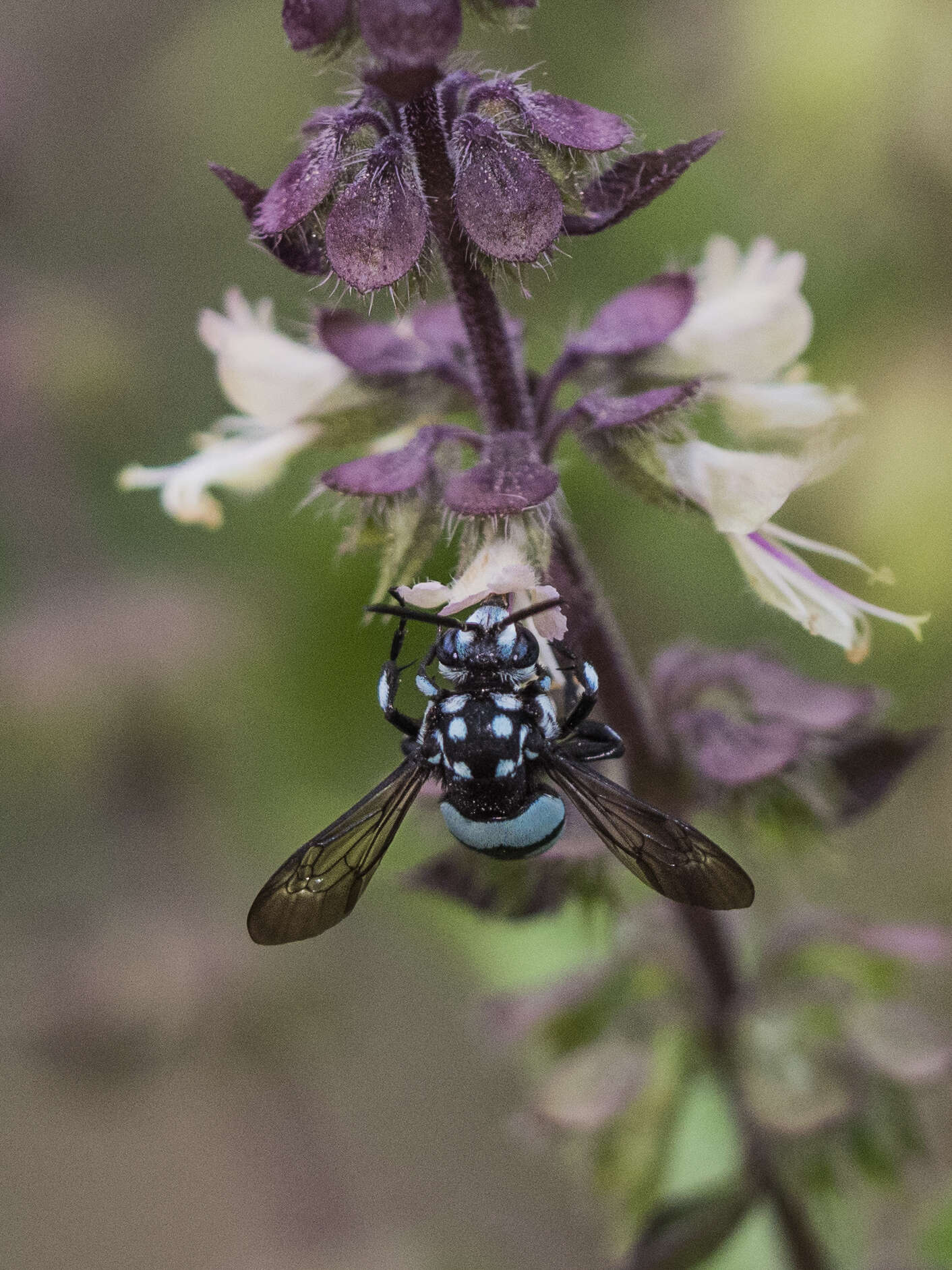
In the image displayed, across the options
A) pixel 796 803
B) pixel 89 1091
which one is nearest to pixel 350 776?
pixel 89 1091

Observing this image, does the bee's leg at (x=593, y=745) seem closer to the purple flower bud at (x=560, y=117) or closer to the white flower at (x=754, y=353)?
the white flower at (x=754, y=353)

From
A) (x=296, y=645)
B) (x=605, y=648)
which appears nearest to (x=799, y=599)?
(x=605, y=648)

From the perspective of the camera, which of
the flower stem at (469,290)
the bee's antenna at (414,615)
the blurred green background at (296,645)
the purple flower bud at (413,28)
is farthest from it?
the blurred green background at (296,645)

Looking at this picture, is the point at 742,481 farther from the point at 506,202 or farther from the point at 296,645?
the point at 296,645

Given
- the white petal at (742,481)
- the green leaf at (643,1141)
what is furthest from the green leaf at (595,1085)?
the white petal at (742,481)

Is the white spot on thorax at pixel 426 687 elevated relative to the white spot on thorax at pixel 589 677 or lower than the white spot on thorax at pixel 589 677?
elevated

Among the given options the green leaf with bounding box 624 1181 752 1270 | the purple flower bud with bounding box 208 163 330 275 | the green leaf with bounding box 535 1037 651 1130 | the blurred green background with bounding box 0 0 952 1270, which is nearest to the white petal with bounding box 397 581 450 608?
the purple flower bud with bounding box 208 163 330 275
